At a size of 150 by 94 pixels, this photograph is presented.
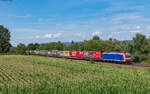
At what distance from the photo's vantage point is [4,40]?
133 m

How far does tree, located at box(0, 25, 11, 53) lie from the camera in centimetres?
13169

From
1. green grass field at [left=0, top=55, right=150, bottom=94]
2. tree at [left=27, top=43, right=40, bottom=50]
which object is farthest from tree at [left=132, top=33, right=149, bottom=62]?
tree at [left=27, top=43, right=40, bottom=50]

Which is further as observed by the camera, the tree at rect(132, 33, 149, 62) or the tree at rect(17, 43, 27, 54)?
the tree at rect(17, 43, 27, 54)

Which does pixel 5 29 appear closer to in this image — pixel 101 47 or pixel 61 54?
pixel 61 54

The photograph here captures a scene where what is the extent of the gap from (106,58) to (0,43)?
331 feet

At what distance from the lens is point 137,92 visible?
16.0 m

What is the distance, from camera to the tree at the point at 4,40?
132m

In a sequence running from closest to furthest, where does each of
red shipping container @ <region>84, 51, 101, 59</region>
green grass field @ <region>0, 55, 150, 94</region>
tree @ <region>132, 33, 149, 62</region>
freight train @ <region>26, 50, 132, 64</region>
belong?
green grass field @ <region>0, 55, 150, 94</region>
freight train @ <region>26, 50, 132, 64</region>
tree @ <region>132, 33, 149, 62</region>
red shipping container @ <region>84, 51, 101, 59</region>

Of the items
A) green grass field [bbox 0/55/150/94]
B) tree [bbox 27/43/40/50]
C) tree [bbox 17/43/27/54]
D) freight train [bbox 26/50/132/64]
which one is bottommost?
green grass field [bbox 0/55/150/94]

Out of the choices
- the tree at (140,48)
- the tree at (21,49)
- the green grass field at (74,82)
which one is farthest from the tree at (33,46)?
the green grass field at (74,82)

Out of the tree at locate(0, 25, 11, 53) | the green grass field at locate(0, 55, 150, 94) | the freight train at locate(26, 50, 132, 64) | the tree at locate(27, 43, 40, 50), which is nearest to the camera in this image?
the green grass field at locate(0, 55, 150, 94)

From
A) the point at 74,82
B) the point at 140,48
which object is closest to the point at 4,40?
the point at 140,48

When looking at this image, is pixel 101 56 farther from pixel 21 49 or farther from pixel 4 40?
pixel 4 40

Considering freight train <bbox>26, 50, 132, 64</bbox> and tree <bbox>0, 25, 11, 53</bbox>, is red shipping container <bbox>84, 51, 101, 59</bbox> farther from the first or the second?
tree <bbox>0, 25, 11, 53</bbox>
